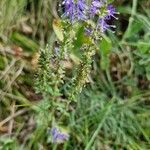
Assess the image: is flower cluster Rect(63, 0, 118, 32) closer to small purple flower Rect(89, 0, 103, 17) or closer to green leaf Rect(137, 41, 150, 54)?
small purple flower Rect(89, 0, 103, 17)

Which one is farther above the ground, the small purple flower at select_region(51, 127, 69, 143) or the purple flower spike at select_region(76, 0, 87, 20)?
the purple flower spike at select_region(76, 0, 87, 20)

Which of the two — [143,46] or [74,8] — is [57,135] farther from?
[74,8]

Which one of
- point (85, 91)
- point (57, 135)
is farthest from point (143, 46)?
point (57, 135)

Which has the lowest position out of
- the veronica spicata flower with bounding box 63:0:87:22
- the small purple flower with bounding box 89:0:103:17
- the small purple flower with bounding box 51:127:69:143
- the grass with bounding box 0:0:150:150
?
the small purple flower with bounding box 51:127:69:143

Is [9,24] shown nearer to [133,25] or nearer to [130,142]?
[133,25]

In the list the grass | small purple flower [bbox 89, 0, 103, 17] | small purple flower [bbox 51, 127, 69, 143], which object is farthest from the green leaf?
small purple flower [bbox 89, 0, 103, 17]

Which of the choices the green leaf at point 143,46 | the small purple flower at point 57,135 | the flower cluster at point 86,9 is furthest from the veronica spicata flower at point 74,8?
the green leaf at point 143,46
